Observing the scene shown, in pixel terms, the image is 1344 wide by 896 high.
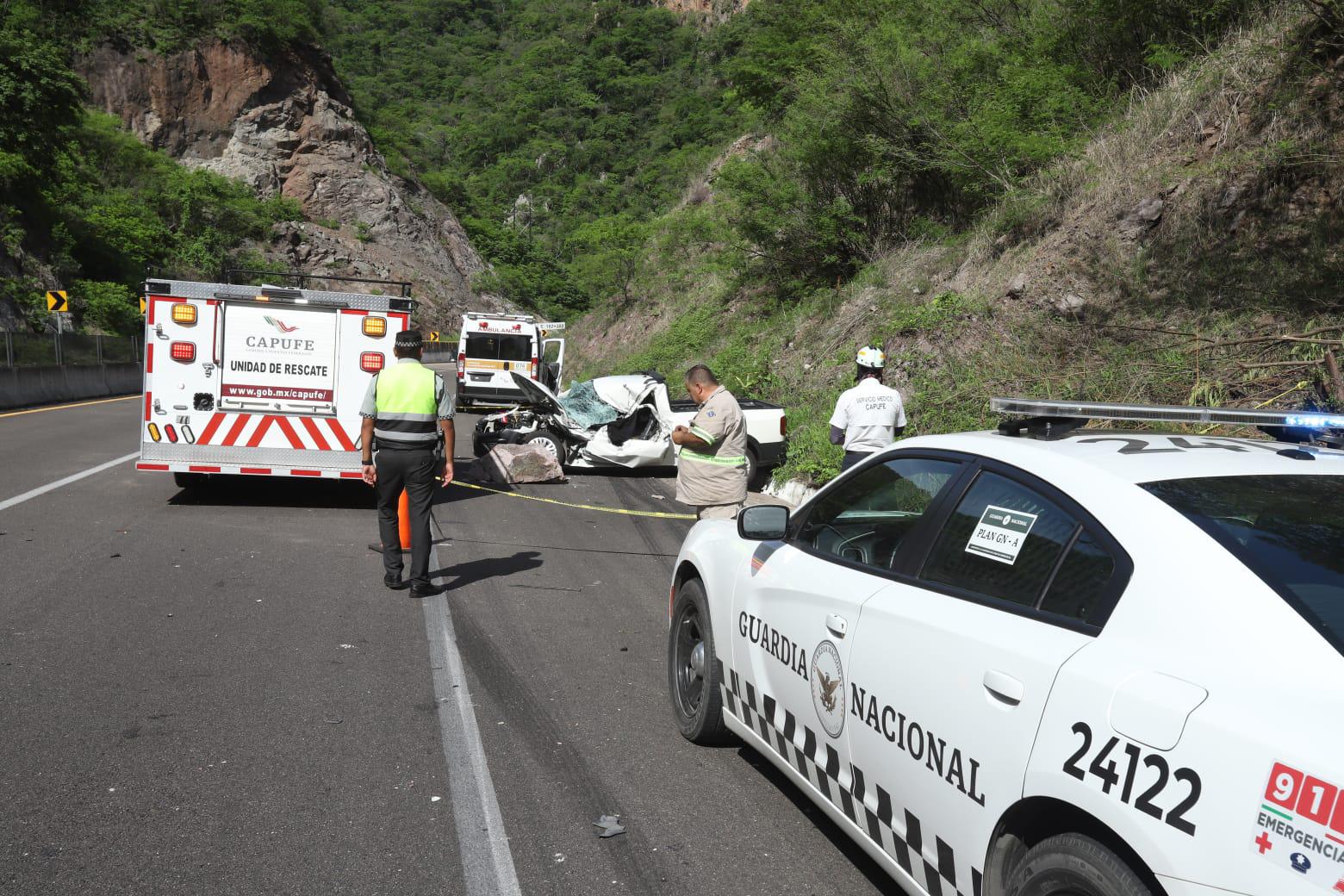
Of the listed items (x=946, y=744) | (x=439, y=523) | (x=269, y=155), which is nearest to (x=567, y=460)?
(x=439, y=523)

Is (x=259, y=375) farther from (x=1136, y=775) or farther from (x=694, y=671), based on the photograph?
(x=1136, y=775)

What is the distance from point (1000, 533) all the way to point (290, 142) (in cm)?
7673

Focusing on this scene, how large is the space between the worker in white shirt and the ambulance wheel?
299 inches

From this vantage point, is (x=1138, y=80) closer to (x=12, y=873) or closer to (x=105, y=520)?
(x=105, y=520)

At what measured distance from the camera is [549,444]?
48.7ft

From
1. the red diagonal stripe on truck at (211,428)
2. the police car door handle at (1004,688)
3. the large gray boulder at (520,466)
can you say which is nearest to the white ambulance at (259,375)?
the red diagonal stripe on truck at (211,428)

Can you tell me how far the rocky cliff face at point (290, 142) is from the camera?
67.6 m

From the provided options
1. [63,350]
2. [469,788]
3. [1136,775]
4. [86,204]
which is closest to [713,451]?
[469,788]

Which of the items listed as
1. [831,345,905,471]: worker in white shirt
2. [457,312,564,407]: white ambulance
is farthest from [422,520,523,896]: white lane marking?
[457,312,564,407]: white ambulance

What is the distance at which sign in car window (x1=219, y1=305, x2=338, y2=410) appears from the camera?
11289 mm

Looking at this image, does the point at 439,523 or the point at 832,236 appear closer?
the point at 439,523

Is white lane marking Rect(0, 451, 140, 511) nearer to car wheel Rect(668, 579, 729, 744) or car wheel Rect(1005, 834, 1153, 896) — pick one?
car wheel Rect(668, 579, 729, 744)

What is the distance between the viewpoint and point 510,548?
31.8ft

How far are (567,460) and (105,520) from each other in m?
6.54
